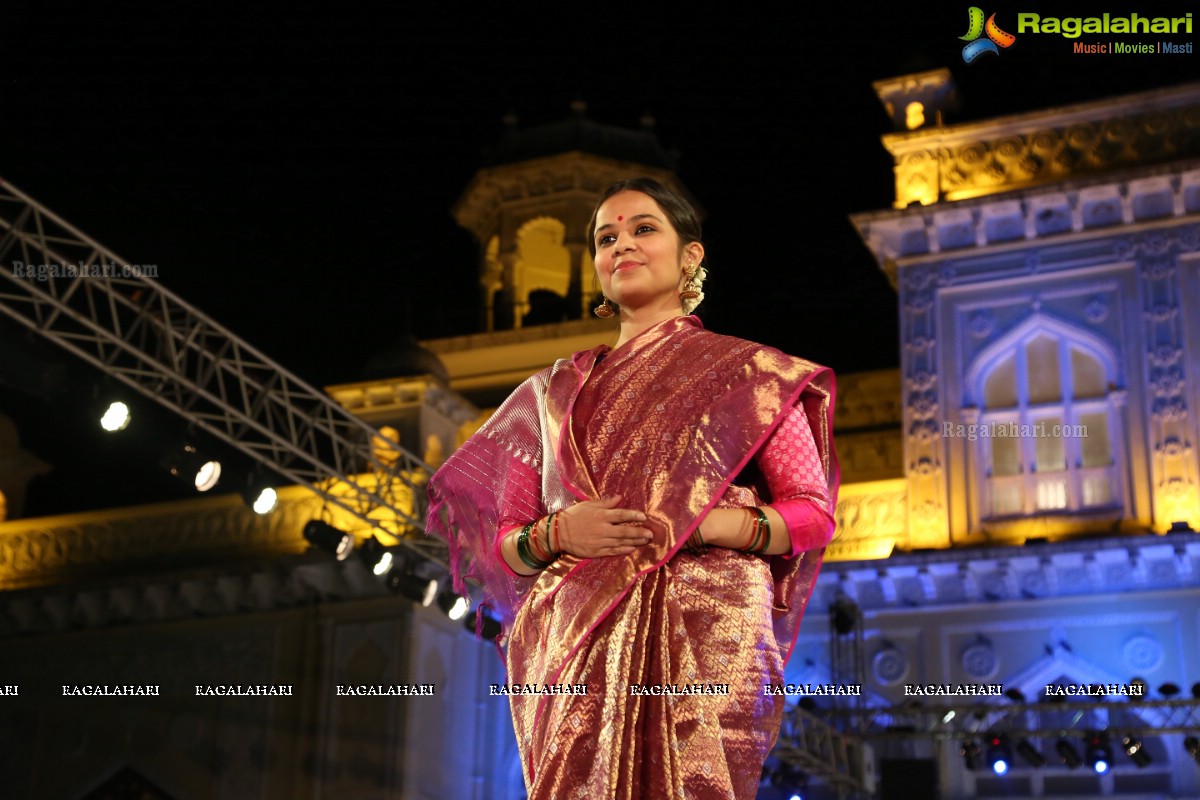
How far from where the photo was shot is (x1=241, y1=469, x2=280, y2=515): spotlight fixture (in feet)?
39.8

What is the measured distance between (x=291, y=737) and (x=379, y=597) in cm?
173

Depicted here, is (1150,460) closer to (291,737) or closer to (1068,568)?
(1068,568)

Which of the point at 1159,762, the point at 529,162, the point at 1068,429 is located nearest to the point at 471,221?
the point at 529,162

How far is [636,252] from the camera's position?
282cm

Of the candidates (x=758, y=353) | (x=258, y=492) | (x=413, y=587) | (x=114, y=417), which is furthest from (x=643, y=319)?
(x=413, y=587)

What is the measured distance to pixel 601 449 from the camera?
2.69 metres

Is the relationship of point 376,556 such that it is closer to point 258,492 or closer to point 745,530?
point 258,492

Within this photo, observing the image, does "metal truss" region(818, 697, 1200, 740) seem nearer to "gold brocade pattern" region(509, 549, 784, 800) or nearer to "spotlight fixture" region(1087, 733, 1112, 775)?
"spotlight fixture" region(1087, 733, 1112, 775)

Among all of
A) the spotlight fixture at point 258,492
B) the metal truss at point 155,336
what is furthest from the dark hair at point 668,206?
the spotlight fixture at point 258,492

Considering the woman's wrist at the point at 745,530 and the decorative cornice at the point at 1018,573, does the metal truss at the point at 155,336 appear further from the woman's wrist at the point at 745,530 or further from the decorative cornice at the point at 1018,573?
the woman's wrist at the point at 745,530

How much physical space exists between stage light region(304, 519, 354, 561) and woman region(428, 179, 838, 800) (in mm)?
10327

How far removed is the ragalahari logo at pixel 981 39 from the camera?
52.7ft

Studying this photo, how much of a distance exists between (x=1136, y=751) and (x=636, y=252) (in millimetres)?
11830

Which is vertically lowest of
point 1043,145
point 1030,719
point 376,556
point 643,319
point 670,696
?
point 670,696
